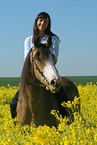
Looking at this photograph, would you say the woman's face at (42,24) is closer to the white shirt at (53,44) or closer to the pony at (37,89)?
the white shirt at (53,44)

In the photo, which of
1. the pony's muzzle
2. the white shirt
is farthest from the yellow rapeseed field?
the white shirt

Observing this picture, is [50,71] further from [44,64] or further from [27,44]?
[27,44]

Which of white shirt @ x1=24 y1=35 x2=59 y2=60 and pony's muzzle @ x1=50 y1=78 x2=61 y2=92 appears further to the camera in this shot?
white shirt @ x1=24 y1=35 x2=59 y2=60

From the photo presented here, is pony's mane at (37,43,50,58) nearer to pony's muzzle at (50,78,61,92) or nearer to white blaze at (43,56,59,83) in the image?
white blaze at (43,56,59,83)

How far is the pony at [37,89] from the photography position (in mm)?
3312

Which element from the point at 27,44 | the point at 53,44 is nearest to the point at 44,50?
the point at 53,44

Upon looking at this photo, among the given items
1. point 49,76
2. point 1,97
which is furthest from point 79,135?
point 1,97

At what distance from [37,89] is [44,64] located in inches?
16.6

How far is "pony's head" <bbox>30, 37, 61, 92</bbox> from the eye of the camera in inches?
124

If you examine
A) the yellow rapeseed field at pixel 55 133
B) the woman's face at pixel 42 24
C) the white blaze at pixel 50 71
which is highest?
the woman's face at pixel 42 24

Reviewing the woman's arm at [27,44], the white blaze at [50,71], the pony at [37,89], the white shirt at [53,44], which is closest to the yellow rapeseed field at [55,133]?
the pony at [37,89]

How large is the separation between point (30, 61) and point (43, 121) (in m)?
0.94

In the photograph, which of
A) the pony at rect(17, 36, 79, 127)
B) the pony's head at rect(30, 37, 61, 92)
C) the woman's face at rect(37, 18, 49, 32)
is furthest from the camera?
the woman's face at rect(37, 18, 49, 32)

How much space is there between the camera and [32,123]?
3.63 metres
